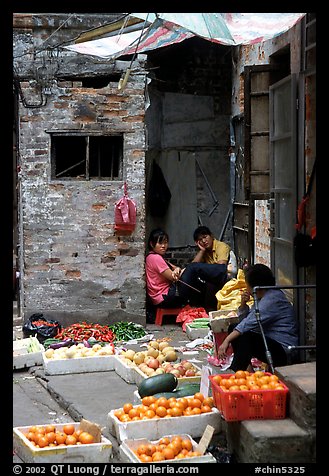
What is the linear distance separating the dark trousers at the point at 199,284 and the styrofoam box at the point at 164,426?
510 centimetres

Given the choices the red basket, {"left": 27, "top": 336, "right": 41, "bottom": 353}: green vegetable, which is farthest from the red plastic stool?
the red basket

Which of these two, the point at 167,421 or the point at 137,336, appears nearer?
the point at 167,421

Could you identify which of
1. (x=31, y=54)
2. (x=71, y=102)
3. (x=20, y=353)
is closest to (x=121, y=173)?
(x=71, y=102)

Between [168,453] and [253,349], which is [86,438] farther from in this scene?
[253,349]

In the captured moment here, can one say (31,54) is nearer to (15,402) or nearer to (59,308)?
(59,308)

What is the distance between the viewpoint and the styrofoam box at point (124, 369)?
28.8 ft

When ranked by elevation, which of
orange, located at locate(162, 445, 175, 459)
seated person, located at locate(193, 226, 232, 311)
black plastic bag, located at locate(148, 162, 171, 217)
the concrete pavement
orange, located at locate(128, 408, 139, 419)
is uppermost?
black plastic bag, located at locate(148, 162, 171, 217)

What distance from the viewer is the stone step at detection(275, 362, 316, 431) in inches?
229

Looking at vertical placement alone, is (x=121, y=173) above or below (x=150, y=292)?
above

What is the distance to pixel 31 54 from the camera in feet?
37.1

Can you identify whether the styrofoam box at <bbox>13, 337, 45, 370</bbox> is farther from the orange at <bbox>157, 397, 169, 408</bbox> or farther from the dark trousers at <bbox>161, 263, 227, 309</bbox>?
the orange at <bbox>157, 397, 169, 408</bbox>

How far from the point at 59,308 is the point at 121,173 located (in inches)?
84.9

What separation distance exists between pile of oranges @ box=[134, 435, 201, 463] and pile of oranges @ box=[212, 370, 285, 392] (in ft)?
1.72

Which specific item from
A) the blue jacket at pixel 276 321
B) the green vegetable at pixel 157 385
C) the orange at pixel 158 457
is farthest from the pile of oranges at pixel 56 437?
the blue jacket at pixel 276 321
